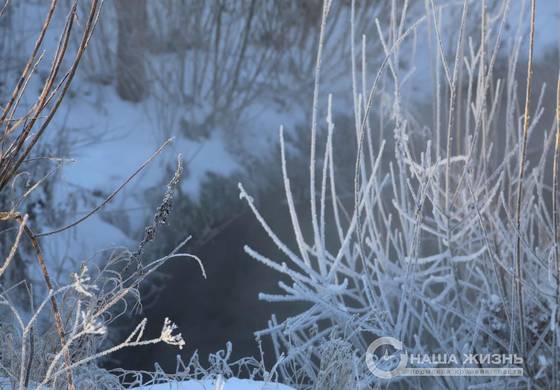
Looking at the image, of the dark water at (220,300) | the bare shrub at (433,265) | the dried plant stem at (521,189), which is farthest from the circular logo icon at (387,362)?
the dark water at (220,300)

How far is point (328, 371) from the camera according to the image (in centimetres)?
244

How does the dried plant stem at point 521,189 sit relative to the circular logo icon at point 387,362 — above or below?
above

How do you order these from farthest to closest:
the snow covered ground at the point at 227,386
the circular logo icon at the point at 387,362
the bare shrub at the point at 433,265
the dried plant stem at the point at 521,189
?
1. the circular logo icon at the point at 387,362
2. the bare shrub at the point at 433,265
3. the snow covered ground at the point at 227,386
4. the dried plant stem at the point at 521,189

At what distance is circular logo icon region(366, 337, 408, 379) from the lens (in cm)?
255

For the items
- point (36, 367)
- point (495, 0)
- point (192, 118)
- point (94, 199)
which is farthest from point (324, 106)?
point (36, 367)

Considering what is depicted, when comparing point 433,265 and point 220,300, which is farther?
point 220,300

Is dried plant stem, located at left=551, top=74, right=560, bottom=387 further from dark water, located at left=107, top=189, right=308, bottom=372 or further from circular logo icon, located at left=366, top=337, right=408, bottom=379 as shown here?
dark water, located at left=107, top=189, right=308, bottom=372

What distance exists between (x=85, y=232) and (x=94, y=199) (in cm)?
33

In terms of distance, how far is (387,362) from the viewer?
8.76 ft

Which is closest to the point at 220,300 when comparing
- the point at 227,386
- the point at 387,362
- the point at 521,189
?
the point at 387,362

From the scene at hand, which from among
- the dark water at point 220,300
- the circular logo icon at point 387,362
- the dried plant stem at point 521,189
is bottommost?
the dark water at point 220,300

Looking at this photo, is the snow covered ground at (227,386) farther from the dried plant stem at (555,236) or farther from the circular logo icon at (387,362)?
the dried plant stem at (555,236)

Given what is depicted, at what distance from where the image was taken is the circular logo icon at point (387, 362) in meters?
2.55

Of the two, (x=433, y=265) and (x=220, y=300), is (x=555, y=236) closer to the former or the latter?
(x=433, y=265)
